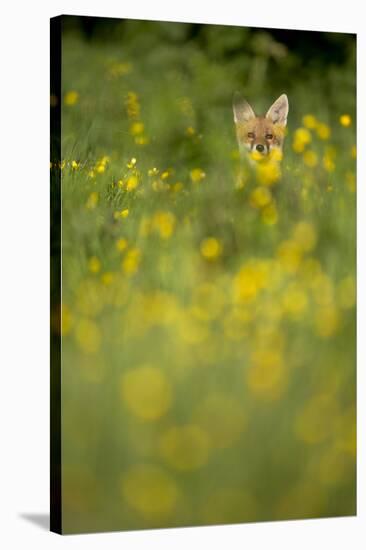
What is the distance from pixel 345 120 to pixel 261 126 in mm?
508

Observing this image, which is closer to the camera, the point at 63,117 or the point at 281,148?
the point at 63,117

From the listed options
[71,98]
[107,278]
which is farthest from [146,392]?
[71,98]

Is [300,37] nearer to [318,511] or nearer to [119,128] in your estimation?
[119,128]

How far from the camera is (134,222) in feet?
24.8

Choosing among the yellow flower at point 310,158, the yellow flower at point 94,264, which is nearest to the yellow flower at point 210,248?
the yellow flower at point 94,264

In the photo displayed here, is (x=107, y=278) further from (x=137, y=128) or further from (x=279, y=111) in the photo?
(x=279, y=111)

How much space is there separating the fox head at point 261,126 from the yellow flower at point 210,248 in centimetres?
52

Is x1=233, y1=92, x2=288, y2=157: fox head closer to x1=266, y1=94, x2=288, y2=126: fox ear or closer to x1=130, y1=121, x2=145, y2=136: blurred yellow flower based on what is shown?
x1=266, y1=94, x2=288, y2=126: fox ear

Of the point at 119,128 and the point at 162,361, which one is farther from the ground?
the point at 119,128

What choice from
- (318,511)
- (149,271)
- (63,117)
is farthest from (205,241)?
(318,511)

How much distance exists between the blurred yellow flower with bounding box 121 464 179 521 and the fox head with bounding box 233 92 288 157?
175 centimetres

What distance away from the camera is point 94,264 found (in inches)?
294

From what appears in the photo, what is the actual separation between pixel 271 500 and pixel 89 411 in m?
1.14

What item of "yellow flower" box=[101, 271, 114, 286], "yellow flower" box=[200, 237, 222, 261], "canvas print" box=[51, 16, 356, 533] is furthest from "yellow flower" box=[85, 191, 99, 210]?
"yellow flower" box=[200, 237, 222, 261]
